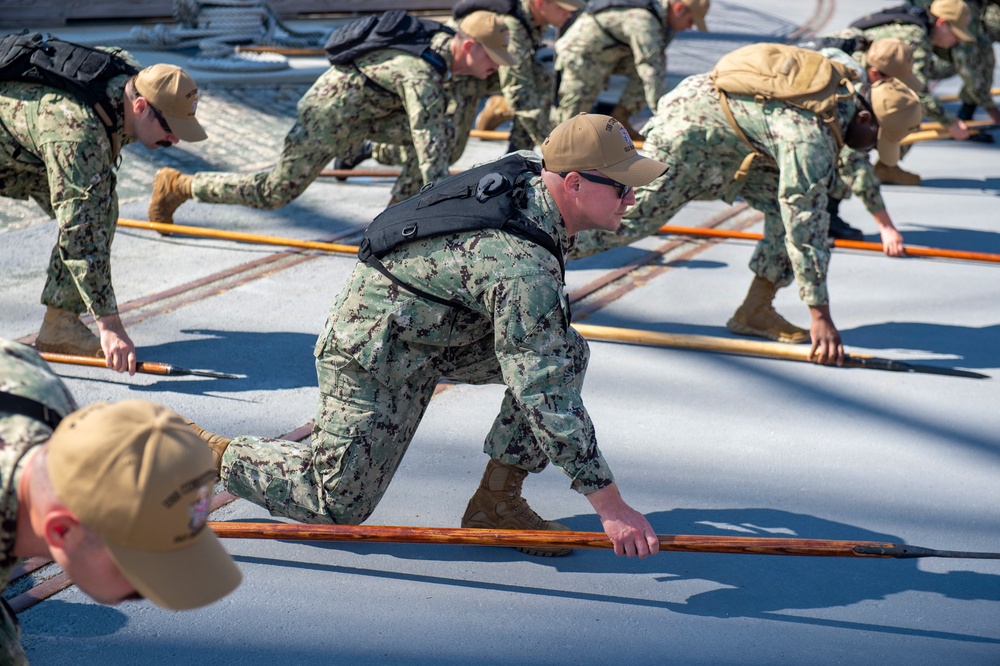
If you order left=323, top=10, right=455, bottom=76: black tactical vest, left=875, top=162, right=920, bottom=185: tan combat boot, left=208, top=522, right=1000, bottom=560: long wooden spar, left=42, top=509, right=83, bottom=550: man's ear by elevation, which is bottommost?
left=875, top=162, right=920, bottom=185: tan combat boot

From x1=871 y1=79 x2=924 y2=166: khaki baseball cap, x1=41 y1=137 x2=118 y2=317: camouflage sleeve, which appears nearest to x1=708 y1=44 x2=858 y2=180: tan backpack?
x1=871 y1=79 x2=924 y2=166: khaki baseball cap

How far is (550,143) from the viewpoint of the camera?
9.25 feet

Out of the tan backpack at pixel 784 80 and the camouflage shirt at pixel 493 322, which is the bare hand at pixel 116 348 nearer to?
the camouflage shirt at pixel 493 322

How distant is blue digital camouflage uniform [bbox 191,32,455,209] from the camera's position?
4.96m

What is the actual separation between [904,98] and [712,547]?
2626 mm

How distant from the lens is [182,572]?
1684mm

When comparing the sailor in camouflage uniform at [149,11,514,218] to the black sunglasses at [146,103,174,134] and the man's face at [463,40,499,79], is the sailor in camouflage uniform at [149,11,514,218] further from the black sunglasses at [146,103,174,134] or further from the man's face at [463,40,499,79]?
the black sunglasses at [146,103,174,134]

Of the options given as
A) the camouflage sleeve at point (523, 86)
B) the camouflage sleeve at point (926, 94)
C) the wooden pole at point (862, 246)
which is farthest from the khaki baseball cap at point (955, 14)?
the camouflage sleeve at point (523, 86)

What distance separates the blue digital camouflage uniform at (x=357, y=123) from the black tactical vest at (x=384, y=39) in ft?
0.10

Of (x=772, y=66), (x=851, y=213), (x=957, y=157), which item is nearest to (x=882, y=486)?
(x=772, y=66)

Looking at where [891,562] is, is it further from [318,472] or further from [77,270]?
[77,270]

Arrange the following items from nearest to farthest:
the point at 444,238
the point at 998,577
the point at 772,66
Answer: the point at 444,238
the point at 998,577
the point at 772,66

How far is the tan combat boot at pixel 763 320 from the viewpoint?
4809 millimetres

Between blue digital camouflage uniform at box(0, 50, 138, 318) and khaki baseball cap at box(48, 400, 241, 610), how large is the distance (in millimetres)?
2241
